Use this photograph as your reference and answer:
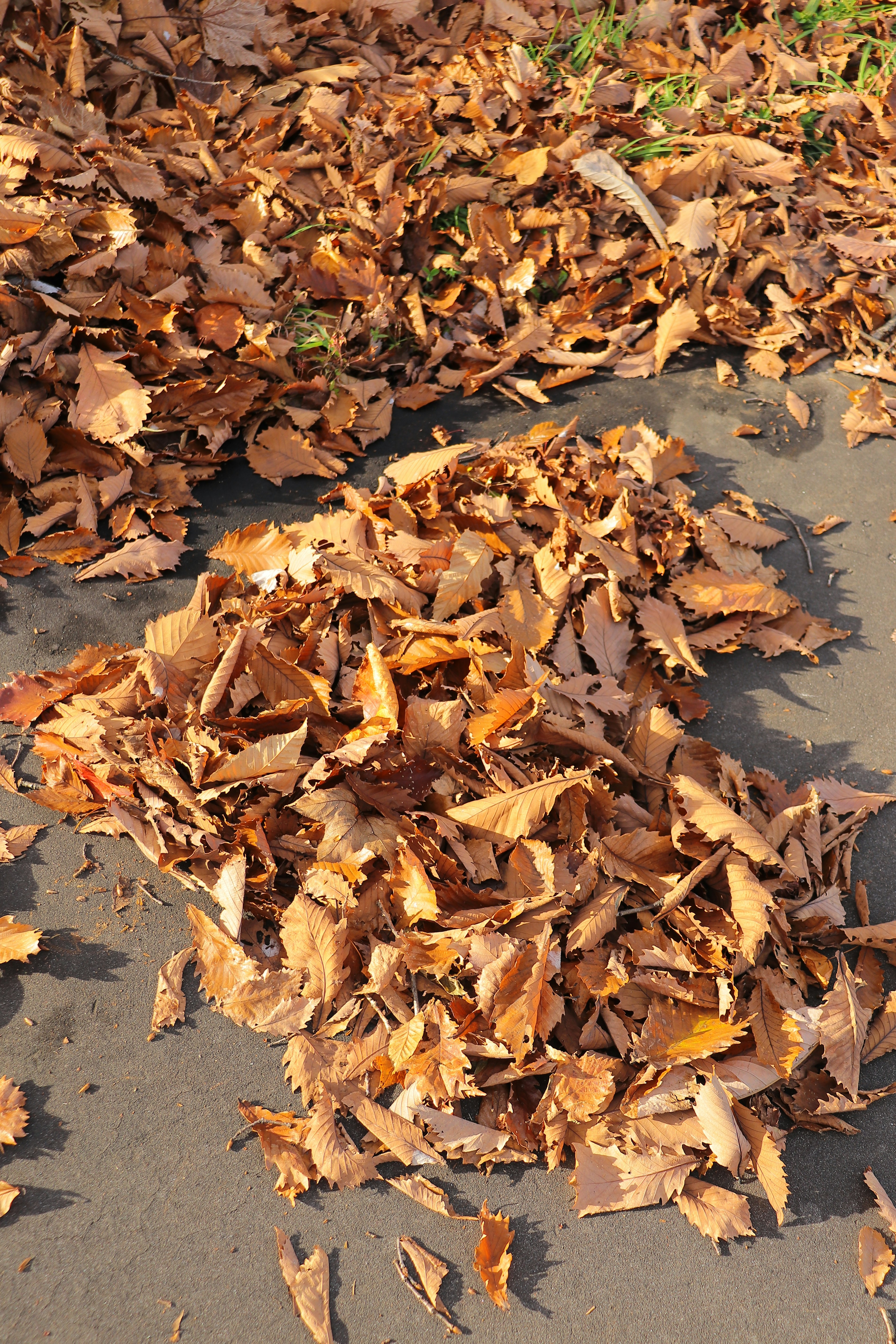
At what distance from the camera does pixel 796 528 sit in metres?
3.09

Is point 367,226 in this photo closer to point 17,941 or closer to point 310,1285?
point 17,941

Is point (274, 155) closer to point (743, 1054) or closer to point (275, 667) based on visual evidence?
point (275, 667)

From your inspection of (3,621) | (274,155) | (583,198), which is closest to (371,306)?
(274,155)

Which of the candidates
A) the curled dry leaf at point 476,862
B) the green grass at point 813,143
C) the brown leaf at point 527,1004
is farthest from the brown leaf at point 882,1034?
the green grass at point 813,143

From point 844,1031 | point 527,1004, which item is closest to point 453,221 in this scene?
point 527,1004

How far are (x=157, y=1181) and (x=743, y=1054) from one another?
129cm

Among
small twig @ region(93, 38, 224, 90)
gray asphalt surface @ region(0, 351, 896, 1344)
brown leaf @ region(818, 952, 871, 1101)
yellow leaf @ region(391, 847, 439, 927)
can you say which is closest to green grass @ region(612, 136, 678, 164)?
small twig @ region(93, 38, 224, 90)

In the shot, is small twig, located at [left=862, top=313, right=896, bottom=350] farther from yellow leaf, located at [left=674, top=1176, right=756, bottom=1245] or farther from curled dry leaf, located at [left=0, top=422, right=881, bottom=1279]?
yellow leaf, located at [left=674, top=1176, right=756, bottom=1245]

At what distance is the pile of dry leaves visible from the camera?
2.95 m

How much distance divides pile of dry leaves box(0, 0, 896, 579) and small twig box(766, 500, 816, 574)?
543 mm

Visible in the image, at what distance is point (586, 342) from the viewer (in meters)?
3.64

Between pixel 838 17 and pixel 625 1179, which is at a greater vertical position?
pixel 838 17

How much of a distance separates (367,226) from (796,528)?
2086 millimetres

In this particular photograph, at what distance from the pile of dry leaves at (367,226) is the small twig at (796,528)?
0.54m
